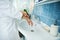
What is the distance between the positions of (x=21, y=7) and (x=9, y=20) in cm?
266

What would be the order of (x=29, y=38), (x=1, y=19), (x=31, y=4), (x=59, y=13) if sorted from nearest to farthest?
1. (x=1, y=19)
2. (x=29, y=38)
3. (x=59, y=13)
4. (x=31, y=4)

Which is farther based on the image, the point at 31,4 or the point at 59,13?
the point at 31,4

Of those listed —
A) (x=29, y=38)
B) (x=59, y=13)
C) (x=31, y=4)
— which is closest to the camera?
(x=29, y=38)

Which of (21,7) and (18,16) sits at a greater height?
(18,16)

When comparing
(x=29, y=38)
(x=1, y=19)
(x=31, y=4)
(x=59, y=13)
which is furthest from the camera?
(x=31, y=4)

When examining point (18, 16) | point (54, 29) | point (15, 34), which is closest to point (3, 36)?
point (15, 34)

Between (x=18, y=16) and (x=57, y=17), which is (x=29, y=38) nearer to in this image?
(x=18, y=16)

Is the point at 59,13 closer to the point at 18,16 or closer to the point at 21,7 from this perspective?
the point at 18,16

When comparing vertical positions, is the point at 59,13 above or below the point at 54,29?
above

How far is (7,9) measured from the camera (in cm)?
138

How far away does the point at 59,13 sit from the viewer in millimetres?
1851

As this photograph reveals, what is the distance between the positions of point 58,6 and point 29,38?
69 cm

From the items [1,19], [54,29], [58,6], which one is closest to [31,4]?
[58,6]

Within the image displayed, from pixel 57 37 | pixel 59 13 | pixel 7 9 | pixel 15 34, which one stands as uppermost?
pixel 7 9
